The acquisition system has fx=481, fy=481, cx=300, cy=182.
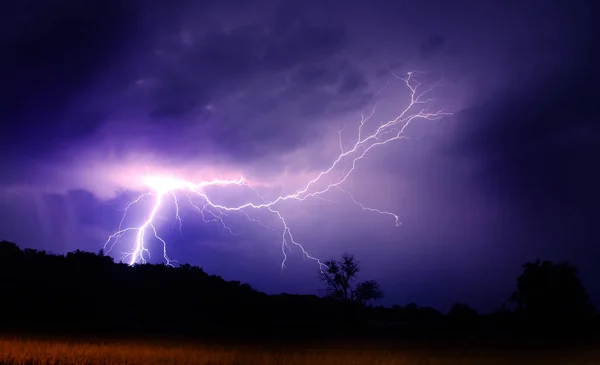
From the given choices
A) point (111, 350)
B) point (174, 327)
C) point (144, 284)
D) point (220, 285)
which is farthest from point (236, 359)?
point (220, 285)

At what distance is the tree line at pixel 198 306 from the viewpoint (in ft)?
127

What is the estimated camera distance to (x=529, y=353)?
21422 millimetres

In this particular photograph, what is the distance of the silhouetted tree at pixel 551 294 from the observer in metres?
42.9

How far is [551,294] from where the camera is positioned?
44.8 m

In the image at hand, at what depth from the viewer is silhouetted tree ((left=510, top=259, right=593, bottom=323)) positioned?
4291 cm

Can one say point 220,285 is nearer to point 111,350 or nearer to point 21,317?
point 21,317

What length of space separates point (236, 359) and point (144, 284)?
36.2 meters

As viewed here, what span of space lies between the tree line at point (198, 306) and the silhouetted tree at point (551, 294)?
85 millimetres

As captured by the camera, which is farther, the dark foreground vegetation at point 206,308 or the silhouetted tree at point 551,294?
the silhouetted tree at point 551,294

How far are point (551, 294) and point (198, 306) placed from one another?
3314 centimetres

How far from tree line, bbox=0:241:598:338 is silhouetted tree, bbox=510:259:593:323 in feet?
0.28

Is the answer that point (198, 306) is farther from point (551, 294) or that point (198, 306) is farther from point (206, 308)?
point (551, 294)

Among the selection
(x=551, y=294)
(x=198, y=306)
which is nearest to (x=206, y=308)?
(x=198, y=306)

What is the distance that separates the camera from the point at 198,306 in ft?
151
